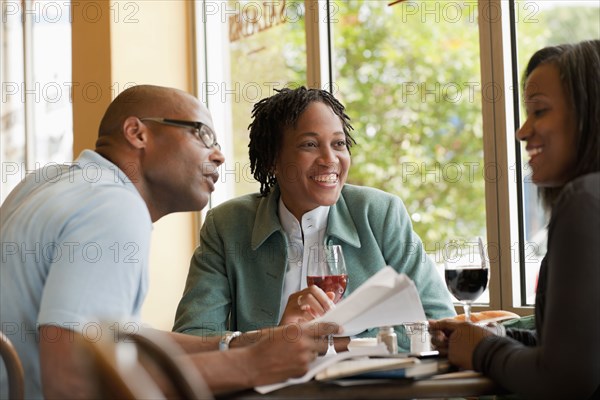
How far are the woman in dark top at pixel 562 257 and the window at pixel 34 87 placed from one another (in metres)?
4.61

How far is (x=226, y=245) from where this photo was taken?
2.64 m

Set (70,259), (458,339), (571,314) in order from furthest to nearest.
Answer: (458,339) → (70,259) → (571,314)

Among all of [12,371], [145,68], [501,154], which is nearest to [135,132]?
[12,371]

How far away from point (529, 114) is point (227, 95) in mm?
3145

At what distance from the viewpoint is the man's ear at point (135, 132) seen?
2.00 meters

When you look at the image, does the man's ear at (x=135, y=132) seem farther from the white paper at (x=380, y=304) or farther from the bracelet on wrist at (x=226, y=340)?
the white paper at (x=380, y=304)

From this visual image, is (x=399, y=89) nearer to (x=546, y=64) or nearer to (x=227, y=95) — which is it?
(x=227, y=95)

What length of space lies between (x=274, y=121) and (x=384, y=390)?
1.48 metres

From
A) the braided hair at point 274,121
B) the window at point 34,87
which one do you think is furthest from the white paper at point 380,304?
the window at point 34,87

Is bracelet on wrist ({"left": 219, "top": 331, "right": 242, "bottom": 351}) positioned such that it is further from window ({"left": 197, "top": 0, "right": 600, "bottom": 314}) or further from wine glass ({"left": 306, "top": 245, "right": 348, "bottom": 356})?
window ({"left": 197, "top": 0, "right": 600, "bottom": 314})

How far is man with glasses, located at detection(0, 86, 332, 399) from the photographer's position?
1.50 metres

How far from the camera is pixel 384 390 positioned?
1449 mm

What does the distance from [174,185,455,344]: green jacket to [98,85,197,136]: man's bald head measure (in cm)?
65

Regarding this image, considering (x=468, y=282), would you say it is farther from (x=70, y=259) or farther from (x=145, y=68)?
(x=145, y=68)
